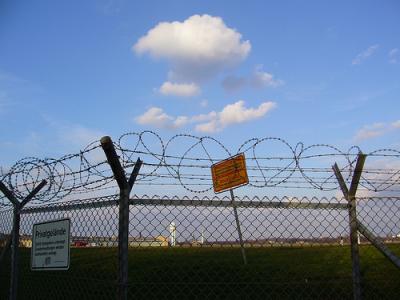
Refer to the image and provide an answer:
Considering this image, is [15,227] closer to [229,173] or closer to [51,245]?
[51,245]

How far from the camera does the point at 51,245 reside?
471cm

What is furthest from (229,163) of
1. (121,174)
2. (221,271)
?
(121,174)

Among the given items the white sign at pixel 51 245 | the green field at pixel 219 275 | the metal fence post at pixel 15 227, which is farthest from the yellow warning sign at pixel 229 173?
the white sign at pixel 51 245

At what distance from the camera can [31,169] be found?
5.56 meters

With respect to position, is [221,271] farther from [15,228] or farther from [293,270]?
[15,228]

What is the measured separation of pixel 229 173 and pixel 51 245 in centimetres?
365

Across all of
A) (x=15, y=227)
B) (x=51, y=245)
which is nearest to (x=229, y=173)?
(x=15, y=227)

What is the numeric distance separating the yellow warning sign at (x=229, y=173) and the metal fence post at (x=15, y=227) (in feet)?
8.30

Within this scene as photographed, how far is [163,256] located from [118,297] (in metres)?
7.36

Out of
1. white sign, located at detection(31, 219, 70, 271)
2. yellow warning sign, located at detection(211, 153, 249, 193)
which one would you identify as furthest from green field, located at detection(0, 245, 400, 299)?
white sign, located at detection(31, 219, 70, 271)

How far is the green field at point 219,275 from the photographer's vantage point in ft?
26.2

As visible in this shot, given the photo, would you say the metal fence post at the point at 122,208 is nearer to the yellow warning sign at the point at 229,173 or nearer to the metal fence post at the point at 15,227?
the metal fence post at the point at 15,227

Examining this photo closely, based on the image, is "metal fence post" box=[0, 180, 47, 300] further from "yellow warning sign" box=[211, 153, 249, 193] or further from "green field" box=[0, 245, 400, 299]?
"yellow warning sign" box=[211, 153, 249, 193]

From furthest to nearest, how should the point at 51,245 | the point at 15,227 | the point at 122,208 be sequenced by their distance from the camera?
the point at 15,227
the point at 51,245
the point at 122,208
